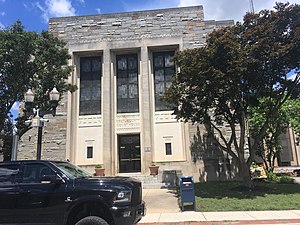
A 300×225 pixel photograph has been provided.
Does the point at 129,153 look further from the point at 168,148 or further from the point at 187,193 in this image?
the point at 187,193

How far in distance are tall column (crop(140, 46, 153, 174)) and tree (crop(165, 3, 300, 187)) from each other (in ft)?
18.7

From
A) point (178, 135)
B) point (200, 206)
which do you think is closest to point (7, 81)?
point (200, 206)

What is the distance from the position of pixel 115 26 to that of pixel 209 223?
728 inches

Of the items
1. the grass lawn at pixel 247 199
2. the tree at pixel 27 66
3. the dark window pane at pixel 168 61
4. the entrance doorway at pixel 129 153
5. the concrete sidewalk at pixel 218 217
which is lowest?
the concrete sidewalk at pixel 218 217

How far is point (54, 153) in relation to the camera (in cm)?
2062

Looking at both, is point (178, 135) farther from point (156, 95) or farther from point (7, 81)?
point (7, 81)

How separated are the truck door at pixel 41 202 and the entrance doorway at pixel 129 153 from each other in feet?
51.1

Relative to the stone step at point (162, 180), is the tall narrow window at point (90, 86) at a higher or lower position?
higher

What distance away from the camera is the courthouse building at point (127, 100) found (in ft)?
66.6

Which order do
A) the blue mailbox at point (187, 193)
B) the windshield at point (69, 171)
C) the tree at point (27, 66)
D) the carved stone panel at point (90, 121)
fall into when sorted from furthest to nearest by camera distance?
the carved stone panel at point (90, 121) < the tree at point (27, 66) < the blue mailbox at point (187, 193) < the windshield at point (69, 171)

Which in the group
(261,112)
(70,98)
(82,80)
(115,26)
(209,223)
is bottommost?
(209,223)

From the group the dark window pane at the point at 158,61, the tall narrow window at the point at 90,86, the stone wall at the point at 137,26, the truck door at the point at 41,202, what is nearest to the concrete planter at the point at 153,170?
the tall narrow window at the point at 90,86

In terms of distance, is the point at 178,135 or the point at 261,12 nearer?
the point at 261,12

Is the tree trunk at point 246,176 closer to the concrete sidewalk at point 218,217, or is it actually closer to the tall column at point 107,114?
the concrete sidewalk at point 218,217
